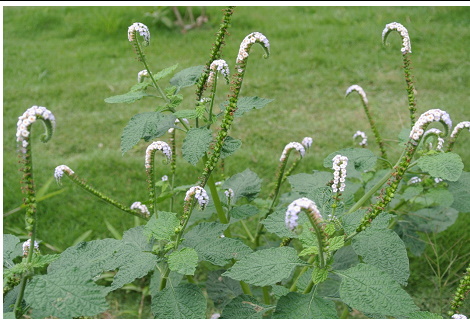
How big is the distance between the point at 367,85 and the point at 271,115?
3.18ft

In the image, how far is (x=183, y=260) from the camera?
4.41 feet

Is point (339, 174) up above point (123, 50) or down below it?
below

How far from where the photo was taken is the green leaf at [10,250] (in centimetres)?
143

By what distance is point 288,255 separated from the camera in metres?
1.33

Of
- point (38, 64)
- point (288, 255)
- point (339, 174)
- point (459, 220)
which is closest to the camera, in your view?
point (288, 255)

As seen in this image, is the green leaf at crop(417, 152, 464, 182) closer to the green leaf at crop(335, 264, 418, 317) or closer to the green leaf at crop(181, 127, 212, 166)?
the green leaf at crop(335, 264, 418, 317)

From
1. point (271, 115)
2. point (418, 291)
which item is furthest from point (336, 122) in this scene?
point (418, 291)

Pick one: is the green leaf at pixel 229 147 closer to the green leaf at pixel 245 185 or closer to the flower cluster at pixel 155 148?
the flower cluster at pixel 155 148

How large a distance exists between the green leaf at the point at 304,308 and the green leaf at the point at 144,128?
60cm

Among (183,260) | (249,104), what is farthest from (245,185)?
(183,260)

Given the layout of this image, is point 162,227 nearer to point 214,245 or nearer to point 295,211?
point 214,245

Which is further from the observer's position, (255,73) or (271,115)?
(255,73)

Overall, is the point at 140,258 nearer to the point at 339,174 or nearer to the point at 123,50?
the point at 339,174

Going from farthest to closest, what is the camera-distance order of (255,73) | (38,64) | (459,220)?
Result: (38,64)
(255,73)
(459,220)
